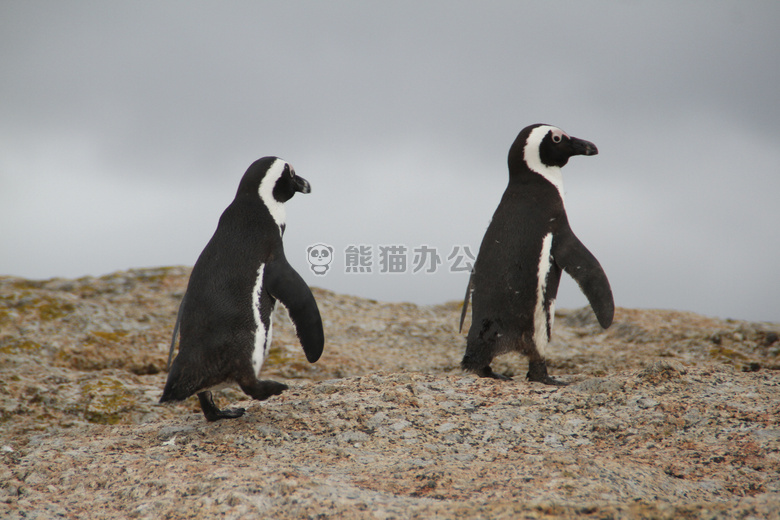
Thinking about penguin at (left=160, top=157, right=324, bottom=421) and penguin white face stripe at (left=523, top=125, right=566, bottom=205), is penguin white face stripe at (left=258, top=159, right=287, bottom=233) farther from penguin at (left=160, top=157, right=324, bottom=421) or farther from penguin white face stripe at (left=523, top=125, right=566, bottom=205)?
penguin white face stripe at (left=523, top=125, right=566, bottom=205)

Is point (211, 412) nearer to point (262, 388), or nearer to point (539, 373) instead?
point (262, 388)

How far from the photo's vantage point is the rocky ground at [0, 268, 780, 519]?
3.13m

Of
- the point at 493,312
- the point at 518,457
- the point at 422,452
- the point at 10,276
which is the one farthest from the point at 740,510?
the point at 10,276

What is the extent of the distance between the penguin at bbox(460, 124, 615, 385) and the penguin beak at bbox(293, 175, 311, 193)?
1.52 metres

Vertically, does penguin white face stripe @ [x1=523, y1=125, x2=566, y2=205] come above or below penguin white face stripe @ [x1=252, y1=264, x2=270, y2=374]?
above

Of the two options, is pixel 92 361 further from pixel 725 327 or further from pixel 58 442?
Result: pixel 725 327

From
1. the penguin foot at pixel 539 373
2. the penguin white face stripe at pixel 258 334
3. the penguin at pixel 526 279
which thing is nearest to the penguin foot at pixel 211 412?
the penguin white face stripe at pixel 258 334

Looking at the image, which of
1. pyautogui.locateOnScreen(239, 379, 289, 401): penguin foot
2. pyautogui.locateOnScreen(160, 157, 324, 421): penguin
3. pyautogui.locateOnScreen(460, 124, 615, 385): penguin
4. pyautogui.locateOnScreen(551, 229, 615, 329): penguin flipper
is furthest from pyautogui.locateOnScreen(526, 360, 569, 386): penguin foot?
pyautogui.locateOnScreen(239, 379, 289, 401): penguin foot

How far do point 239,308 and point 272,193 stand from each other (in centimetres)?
95

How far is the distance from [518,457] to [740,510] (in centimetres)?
130

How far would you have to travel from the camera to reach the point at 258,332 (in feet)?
14.9

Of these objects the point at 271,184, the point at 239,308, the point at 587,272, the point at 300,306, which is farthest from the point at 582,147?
the point at 239,308

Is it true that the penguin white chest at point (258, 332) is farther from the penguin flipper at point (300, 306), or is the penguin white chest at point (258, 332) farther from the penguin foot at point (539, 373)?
the penguin foot at point (539, 373)

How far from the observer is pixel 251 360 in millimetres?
4461
